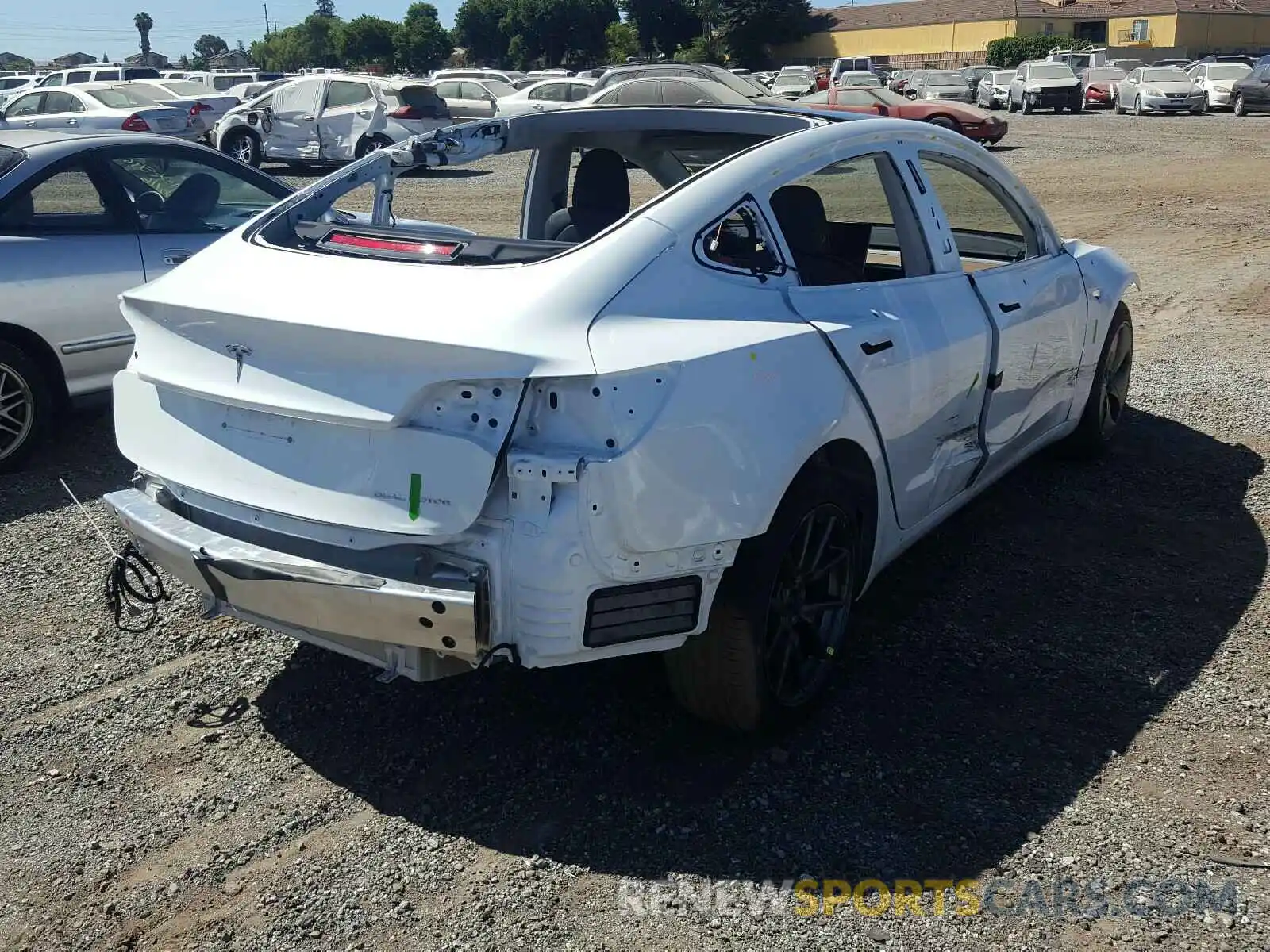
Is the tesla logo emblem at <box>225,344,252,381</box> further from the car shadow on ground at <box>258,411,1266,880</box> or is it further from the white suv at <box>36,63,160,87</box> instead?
the white suv at <box>36,63,160,87</box>

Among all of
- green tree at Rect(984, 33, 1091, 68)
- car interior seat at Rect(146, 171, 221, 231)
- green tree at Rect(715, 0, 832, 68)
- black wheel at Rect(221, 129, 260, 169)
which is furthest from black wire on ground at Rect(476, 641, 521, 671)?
green tree at Rect(715, 0, 832, 68)

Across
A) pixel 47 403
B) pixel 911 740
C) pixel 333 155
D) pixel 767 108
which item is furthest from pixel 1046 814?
pixel 333 155

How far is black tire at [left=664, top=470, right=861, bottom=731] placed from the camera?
3291 millimetres

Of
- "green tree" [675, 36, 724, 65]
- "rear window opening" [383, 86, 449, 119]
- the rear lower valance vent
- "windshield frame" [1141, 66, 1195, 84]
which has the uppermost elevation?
"green tree" [675, 36, 724, 65]

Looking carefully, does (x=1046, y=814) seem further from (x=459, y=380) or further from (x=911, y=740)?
(x=459, y=380)

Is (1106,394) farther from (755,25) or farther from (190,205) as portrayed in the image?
(755,25)

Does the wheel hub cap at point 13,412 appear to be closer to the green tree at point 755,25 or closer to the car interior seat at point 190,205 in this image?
the car interior seat at point 190,205

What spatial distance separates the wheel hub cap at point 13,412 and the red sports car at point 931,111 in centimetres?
1999

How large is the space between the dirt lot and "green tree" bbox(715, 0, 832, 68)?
81.9 meters

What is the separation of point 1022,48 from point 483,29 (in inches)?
2168

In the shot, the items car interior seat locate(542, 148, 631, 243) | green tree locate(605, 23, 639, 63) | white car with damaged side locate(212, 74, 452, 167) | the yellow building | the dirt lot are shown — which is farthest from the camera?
green tree locate(605, 23, 639, 63)

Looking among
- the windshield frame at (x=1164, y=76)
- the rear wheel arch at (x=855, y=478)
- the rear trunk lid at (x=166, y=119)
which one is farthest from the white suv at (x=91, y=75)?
the rear wheel arch at (x=855, y=478)

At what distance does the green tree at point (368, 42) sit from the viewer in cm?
11006

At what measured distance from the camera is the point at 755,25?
268 feet
